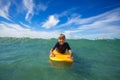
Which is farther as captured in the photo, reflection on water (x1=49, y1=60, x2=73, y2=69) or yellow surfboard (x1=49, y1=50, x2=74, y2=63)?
yellow surfboard (x1=49, y1=50, x2=74, y2=63)

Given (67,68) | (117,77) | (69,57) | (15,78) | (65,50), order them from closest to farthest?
1. (15,78)
2. (117,77)
3. (67,68)
4. (69,57)
5. (65,50)

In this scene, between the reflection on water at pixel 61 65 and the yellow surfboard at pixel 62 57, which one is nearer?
the reflection on water at pixel 61 65

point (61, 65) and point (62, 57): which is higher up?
point (62, 57)

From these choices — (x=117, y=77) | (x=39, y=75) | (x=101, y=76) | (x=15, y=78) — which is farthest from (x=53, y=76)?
(x=117, y=77)

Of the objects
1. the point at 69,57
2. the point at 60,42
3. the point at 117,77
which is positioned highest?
the point at 60,42

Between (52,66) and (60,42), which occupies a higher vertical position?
(60,42)

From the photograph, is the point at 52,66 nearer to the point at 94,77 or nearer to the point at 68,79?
the point at 68,79

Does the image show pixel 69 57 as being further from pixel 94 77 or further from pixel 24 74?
pixel 24 74

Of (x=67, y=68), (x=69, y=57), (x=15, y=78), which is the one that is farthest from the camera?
(x=69, y=57)

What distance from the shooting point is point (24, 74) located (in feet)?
20.1

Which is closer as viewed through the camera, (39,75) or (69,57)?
(39,75)

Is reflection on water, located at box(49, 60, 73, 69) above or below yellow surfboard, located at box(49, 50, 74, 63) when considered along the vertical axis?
below

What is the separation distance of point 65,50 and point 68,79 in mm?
2602

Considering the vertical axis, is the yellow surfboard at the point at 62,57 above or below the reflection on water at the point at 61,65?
above
